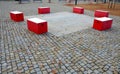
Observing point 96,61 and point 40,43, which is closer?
point 96,61

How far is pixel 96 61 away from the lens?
171 inches

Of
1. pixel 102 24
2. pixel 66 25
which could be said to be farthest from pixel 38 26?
pixel 102 24

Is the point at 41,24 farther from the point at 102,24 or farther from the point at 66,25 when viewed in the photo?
the point at 102,24

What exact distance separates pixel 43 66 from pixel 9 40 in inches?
106

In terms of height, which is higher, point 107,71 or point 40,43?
point 40,43

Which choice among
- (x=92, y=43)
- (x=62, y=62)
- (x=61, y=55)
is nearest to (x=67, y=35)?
(x=92, y=43)

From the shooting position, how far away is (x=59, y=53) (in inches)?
190

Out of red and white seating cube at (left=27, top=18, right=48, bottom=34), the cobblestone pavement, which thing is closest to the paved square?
red and white seating cube at (left=27, top=18, right=48, bottom=34)

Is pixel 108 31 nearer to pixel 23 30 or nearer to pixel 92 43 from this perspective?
pixel 92 43

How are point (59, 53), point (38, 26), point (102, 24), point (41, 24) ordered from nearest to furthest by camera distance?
point (59, 53) → point (38, 26) → point (41, 24) → point (102, 24)

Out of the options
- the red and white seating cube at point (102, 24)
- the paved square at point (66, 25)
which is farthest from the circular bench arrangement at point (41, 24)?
the paved square at point (66, 25)

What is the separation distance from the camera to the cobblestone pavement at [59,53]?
390cm

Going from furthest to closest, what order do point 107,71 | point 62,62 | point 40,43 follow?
point 40,43
point 62,62
point 107,71

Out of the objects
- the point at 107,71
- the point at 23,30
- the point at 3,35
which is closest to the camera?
the point at 107,71
